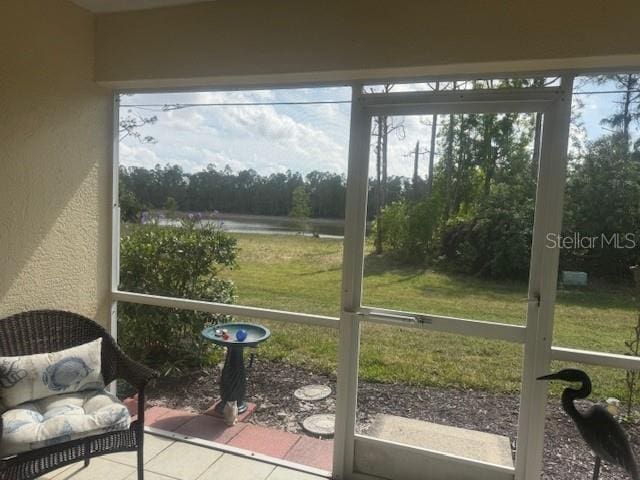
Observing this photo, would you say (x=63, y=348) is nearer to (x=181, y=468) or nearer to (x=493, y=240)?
(x=181, y=468)

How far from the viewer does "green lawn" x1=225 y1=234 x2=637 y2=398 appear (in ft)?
6.57

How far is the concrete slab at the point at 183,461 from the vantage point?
2.31m

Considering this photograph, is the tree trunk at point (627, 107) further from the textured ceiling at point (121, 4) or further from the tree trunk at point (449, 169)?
the textured ceiling at point (121, 4)

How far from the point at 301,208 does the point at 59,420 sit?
1.51 metres

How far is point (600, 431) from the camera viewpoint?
1665 millimetres

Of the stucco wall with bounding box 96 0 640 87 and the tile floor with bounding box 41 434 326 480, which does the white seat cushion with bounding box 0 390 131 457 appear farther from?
the stucco wall with bounding box 96 0 640 87

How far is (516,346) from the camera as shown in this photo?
211 centimetres

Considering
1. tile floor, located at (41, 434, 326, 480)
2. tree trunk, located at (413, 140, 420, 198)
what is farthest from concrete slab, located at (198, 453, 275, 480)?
tree trunk, located at (413, 140, 420, 198)

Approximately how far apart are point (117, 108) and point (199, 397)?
1.98 m

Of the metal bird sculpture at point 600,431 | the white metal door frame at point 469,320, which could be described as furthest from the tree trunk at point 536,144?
the metal bird sculpture at point 600,431

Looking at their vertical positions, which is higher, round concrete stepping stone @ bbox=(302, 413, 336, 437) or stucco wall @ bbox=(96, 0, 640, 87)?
stucco wall @ bbox=(96, 0, 640, 87)

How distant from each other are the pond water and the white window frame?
4.3 inches

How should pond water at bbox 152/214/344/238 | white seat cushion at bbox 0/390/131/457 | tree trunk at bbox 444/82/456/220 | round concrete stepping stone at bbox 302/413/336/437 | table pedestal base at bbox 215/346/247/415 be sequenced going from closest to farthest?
white seat cushion at bbox 0/390/131/457 < tree trunk at bbox 444/82/456/220 < pond water at bbox 152/214/344/238 < round concrete stepping stone at bbox 302/413/336/437 < table pedestal base at bbox 215/346/247/415

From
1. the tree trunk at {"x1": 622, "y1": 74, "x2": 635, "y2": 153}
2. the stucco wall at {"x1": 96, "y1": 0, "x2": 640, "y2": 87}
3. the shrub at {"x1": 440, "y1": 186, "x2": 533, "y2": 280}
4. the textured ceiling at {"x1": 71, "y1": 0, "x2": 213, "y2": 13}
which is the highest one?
the textured ceiling at {"x1": 71, "y1": 0, "x2": 213, "y2": 13}
